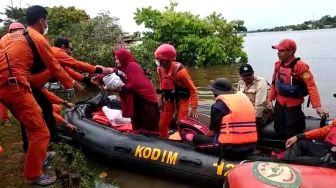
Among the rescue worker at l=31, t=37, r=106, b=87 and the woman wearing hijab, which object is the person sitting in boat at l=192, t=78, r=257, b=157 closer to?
the woman wearing hijab

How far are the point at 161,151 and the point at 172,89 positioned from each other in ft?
3.24

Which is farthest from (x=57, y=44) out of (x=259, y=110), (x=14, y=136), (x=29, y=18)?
(x=259, y=110)

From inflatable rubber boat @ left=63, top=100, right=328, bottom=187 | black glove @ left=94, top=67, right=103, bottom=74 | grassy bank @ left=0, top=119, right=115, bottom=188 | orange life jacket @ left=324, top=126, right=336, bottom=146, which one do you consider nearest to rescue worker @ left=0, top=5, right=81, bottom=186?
grassy bank @ left=0, top=119, right=115, bottom=188

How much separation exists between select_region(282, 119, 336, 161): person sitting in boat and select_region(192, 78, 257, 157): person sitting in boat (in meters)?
0.45

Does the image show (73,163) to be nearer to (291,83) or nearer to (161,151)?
(161,151)

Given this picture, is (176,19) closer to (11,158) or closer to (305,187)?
(11,158)

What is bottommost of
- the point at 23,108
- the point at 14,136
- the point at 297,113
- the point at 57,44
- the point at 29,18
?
the point at 14,136

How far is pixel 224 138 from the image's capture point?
4.31 meters

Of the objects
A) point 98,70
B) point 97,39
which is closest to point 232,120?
point 98,70

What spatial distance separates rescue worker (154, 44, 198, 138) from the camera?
211 inches

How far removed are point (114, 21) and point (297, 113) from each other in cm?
1002

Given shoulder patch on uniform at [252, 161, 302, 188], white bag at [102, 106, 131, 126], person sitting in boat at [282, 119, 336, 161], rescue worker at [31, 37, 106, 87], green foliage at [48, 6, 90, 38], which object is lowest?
white bag at [102, 106, 131, 126]

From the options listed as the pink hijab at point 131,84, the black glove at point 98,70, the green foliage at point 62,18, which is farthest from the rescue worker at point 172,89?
the green foliage at point 62,18

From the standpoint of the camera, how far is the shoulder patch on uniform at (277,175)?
2793mm
